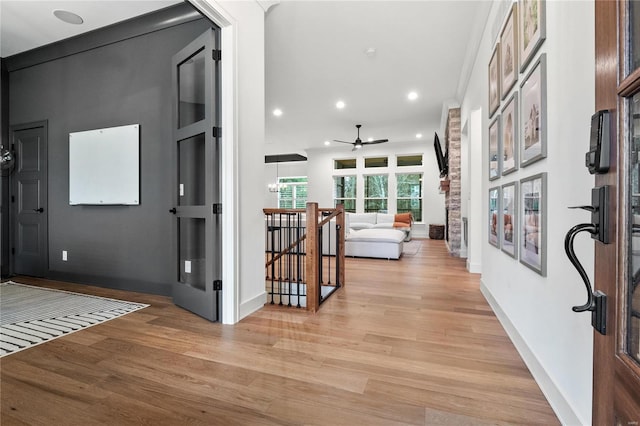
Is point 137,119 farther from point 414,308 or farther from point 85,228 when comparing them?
point 414,308

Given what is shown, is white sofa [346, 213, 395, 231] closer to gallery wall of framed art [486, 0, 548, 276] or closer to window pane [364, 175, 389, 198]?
window pane [364, 175, 389, 198]

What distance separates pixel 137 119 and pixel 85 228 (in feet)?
5.04

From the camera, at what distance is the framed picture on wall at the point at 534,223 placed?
5.38ft

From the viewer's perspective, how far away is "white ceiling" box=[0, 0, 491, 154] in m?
3.17

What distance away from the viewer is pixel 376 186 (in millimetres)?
10688

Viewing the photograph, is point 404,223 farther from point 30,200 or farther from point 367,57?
point 30,200

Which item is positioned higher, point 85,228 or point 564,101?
point 564,101

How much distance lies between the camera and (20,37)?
3.70m

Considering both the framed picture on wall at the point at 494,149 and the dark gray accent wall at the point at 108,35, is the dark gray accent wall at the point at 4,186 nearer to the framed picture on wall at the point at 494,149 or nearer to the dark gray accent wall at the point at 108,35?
the dark gray accent wall at the point at 108,35

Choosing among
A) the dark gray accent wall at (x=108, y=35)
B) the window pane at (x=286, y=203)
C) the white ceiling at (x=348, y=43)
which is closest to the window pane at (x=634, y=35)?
the white ceiling at (x=348, y=43)

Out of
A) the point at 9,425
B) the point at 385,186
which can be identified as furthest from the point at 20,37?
the point at 385,186

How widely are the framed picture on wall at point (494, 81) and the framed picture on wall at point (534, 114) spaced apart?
26.0 inches

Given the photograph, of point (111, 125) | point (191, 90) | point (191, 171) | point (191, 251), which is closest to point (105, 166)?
point (111, 125)

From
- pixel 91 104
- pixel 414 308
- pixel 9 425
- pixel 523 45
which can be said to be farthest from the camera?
pixel 91 104
